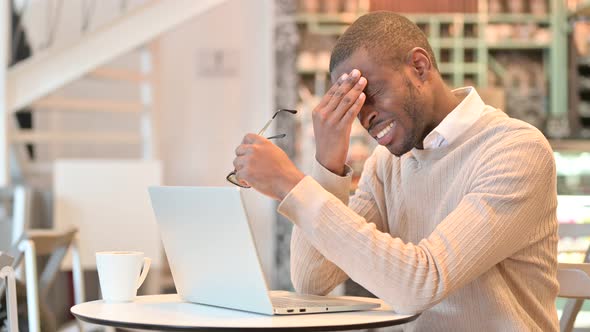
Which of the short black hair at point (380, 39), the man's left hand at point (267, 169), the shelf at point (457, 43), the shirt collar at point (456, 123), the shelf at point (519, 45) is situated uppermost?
the shelf at point (457, 43)

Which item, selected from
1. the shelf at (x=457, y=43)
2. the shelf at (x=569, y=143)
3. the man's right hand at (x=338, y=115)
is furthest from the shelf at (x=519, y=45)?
the man's right hand at (x=338, y=115)

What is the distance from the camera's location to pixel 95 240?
4.62m

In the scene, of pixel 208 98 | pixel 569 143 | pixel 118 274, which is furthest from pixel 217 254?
pixel 208 98

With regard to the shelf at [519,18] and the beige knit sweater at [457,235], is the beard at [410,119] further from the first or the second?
the shelf at [519,18]

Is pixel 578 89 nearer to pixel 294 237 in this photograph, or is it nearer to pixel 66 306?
pixel 66 306

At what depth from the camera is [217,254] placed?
54.9 inches

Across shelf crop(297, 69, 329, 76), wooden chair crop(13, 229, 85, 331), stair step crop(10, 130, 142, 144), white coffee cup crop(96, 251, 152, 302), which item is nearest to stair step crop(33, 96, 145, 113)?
stair step crop(10, 130, 142, 144)

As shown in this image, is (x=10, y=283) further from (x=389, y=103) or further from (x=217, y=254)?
(x=389, y=103)

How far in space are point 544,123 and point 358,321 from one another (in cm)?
566

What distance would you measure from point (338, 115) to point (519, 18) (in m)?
6.00

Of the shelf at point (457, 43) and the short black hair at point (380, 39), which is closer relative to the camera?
the short black hair at point (380, 39)

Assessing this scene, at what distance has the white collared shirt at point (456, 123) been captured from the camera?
1.58 m

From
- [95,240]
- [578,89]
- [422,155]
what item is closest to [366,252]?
[422,155]

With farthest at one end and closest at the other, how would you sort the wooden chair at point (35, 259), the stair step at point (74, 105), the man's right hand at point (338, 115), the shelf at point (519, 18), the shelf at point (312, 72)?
the shelf at point (519, 18), the shelf at point (312, 72), the stair step at point (74, 105), the wooden chair at point (35, 259), the man's right hand at point (338, 115)
